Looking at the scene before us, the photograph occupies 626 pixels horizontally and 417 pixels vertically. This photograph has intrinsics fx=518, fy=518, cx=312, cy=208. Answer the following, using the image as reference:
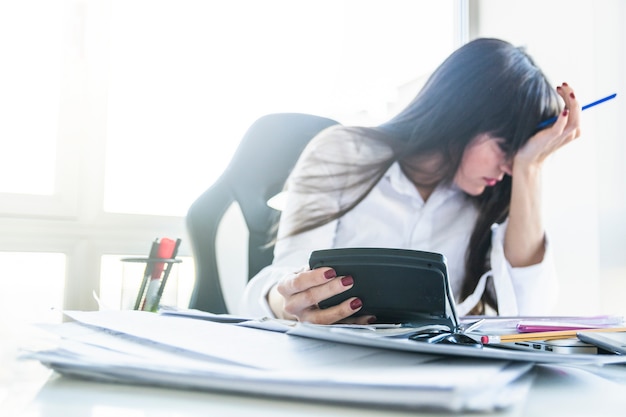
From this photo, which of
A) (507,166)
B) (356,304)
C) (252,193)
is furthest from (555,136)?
(356,304)

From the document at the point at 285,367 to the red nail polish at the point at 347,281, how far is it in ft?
0.55

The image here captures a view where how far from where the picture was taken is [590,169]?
3.77 ft

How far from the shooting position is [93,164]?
90 cm

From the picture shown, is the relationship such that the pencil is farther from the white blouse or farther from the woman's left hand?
the woman's left hand

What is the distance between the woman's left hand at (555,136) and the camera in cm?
110

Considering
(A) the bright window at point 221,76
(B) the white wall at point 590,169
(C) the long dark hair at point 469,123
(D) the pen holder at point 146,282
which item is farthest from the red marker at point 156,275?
(B) the white wall at point 590,169

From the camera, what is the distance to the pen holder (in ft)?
2.66

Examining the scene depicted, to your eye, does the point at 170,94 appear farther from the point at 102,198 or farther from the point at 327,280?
the point at 327,280

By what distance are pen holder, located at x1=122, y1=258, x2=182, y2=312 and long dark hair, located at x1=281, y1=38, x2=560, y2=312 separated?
1.46 feet

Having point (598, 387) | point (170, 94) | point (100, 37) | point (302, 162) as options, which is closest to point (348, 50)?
point (302, 162)

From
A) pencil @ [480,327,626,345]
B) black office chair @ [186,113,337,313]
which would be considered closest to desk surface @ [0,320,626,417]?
pencil @ [480,327,626,345]

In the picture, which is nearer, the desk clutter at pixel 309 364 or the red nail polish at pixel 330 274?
the desk clutter at pixel 309 364

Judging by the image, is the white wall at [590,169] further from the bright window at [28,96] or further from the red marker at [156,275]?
the bright window at [28,96]

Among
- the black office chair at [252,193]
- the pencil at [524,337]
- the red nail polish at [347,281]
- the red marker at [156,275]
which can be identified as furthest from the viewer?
the black office chair at [252,193]
